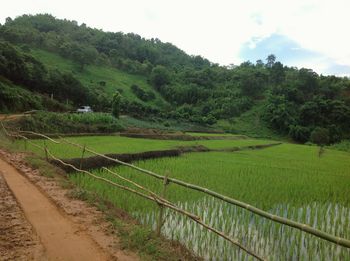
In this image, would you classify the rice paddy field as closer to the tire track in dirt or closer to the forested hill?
the tire track in dirt

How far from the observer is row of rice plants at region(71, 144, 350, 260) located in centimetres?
590

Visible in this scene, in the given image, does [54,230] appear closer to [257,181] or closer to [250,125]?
[257,181]

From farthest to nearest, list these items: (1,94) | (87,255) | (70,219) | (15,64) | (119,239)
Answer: (15,64) → (1,94) → (70,219) → (119,239) → (87,255)

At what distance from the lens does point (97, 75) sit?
61125 millimetres

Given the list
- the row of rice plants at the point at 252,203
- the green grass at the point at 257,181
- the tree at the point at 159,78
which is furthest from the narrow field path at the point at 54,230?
the tree at the point at 159,78

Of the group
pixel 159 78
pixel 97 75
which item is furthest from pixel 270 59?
pixel 97 75

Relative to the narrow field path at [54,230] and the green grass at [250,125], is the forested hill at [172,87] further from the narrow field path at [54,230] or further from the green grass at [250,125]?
the narrow field path at [54,230]

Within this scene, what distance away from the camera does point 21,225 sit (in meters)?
5.06

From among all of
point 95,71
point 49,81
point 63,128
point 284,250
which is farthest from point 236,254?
point 95,71

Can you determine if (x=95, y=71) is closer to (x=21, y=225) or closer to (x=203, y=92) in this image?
(x=203, y=92)

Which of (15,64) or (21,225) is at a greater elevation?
(15,64)

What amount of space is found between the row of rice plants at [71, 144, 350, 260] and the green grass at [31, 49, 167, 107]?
41642 millimetres

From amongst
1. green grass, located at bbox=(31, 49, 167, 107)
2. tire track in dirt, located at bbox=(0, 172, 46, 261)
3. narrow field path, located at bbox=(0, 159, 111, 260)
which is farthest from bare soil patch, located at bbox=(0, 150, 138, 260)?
green grass, located at bbox=(31, 49, 167, 107)

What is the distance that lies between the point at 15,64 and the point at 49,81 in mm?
5614
